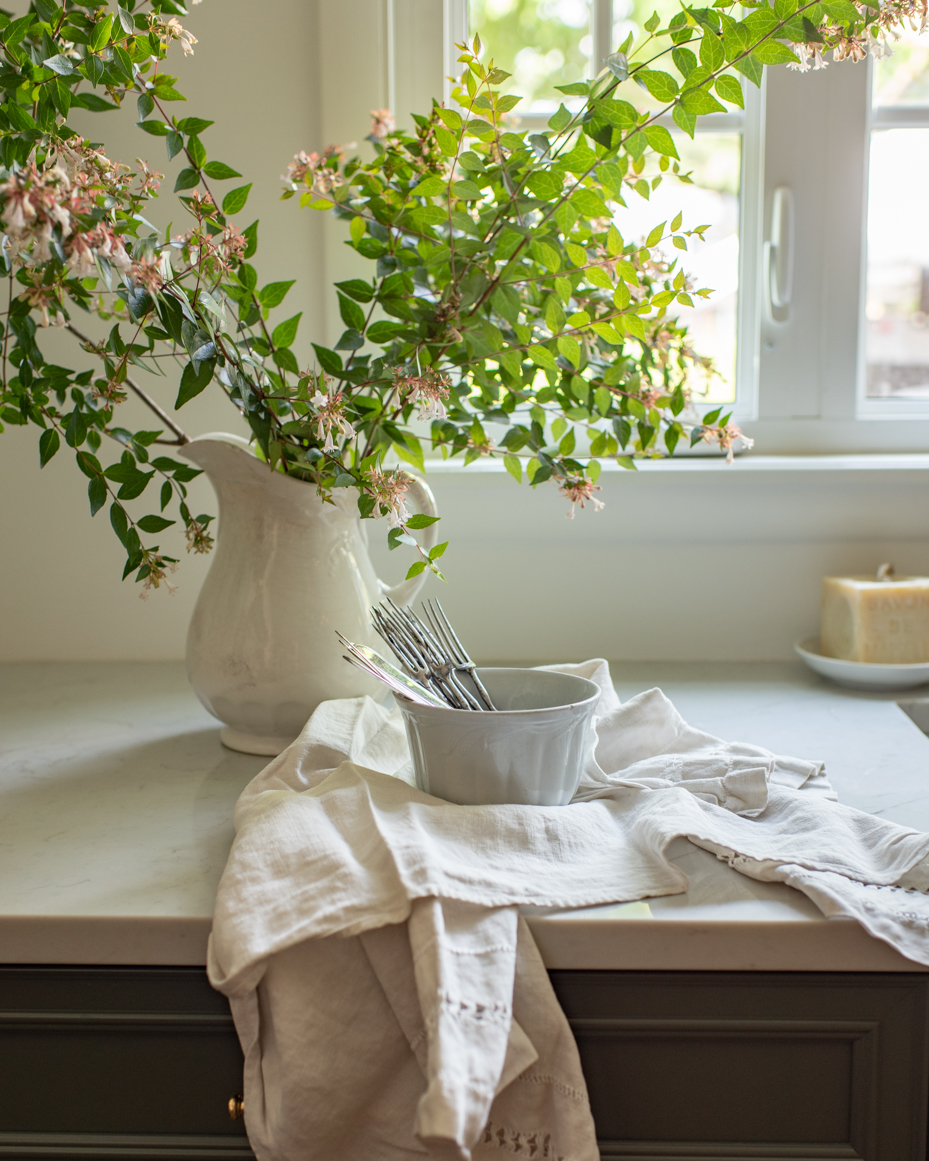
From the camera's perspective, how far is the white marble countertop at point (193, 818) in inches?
23.0

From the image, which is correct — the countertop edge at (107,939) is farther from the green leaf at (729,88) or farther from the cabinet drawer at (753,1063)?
the green leaf at (729,88)

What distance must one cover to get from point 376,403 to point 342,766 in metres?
0.32

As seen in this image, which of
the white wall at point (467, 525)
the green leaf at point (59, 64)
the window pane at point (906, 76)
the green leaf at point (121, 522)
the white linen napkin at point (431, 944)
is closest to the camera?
the white linen napkin at point (431, 944)

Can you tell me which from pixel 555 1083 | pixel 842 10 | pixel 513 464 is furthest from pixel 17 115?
pixel 555 1083

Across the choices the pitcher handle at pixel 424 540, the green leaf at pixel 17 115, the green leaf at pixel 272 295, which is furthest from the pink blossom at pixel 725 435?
the green leaf at pixel 17 115

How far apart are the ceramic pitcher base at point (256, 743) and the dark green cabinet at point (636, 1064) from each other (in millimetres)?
311

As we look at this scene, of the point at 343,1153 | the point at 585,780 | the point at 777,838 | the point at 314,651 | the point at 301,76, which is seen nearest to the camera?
the point at 343,1153

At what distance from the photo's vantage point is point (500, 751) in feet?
2.23

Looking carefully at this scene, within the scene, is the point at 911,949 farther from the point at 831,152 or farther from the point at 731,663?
the point at 831,152

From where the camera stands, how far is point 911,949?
1.87 ft

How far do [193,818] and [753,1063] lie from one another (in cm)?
44

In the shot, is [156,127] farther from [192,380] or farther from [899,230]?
[899,230]

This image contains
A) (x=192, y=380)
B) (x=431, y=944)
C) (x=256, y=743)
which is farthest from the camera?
(x=256, y=743)

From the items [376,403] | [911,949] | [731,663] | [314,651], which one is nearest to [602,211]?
[376,403]
